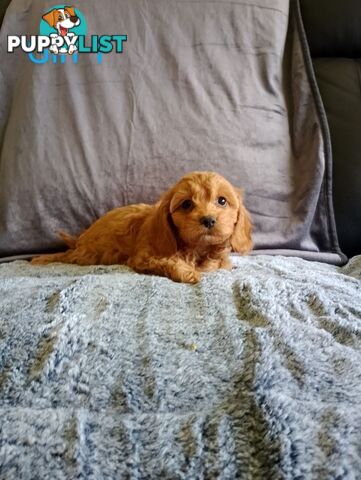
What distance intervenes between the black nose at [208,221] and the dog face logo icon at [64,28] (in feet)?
2.58

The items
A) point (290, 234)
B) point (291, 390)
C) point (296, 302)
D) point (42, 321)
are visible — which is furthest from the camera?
point (290, 234)

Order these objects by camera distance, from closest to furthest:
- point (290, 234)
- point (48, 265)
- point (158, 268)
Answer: point (158, 268), point (48, 265), point (290, 234)

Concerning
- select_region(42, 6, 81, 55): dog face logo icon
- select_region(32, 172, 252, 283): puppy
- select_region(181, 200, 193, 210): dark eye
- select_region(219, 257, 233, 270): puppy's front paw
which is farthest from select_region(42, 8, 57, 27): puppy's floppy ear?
select_region(219, 257, 233, 270): puppy's front paw

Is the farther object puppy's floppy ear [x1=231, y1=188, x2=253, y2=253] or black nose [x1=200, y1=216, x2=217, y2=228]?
puppy's floppy ear [x1=231, y1=188, x2=253, y2=253]

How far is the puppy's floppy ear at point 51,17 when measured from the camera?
152 cm

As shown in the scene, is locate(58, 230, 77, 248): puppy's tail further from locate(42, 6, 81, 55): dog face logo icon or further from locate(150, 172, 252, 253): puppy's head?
locate(42, 6, 81, 55): dog face logo icon

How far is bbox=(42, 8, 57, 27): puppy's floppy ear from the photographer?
1.52 meters

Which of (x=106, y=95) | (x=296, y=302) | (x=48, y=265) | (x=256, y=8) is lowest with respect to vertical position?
(x=48, y=265)

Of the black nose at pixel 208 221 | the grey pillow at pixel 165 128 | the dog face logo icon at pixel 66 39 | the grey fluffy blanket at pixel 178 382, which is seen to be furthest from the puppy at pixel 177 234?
the dog face logo icon at pixel 66 39

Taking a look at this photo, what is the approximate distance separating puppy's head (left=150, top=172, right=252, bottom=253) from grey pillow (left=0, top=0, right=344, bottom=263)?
204 millimetres

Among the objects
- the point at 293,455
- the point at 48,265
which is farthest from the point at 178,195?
the point at 293,455

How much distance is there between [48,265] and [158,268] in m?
0.33

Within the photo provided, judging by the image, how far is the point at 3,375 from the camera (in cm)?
63

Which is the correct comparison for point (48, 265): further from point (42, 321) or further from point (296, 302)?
point (296, 302)
